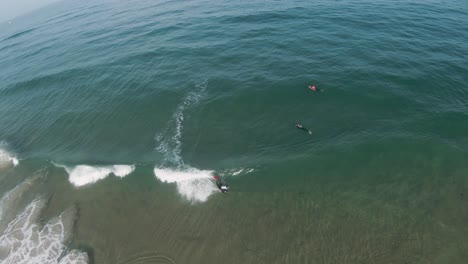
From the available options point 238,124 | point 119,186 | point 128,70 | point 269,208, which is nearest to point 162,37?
point 128,70

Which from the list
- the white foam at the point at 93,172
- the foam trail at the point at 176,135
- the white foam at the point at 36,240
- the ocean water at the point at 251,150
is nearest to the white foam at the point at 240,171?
the ocean water at the point at 251,150

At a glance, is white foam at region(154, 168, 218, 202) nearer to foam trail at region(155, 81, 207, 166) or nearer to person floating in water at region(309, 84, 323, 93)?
foam trail at region(155, 81, 207, 166)

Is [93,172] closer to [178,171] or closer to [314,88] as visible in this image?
[178,171]

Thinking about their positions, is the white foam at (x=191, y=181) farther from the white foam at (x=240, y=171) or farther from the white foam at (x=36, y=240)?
the white foam at (x=36, y=240)

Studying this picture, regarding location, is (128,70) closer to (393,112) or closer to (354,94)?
(354,94)

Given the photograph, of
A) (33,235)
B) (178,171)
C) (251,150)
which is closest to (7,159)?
(33,235)
